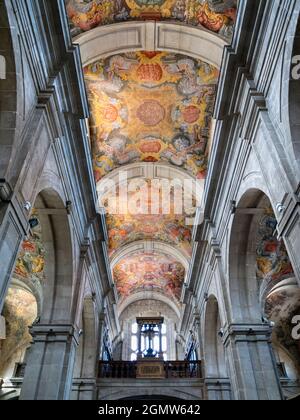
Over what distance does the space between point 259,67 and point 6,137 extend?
181 inches

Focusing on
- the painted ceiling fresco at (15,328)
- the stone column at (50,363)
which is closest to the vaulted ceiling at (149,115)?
the painted ceiling fresco at (15,328)

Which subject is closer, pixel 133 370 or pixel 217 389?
pixel 217 389

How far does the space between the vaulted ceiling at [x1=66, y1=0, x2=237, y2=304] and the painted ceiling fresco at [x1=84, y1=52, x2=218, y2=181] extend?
1.1 inches

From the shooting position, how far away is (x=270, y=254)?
1155cm

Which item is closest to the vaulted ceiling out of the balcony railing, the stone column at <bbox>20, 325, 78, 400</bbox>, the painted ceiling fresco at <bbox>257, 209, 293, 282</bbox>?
the painted ceiling fresco at <bbox>257, 209, 293, 282</bbox>

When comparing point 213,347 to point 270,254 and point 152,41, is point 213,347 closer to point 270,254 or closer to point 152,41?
point 270,254

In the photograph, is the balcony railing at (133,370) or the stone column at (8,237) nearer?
the stone column at (8,237)

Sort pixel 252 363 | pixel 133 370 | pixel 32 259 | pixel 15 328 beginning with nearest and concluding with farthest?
pixel 252 363 → pixel 32 259 → pixel 133 370 → pixel 15 328

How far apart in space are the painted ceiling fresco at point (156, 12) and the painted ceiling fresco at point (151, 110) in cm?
115

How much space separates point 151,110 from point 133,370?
930 centimetres

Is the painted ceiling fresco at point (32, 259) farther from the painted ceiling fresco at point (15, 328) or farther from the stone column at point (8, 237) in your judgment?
the stone column at point (8, 237)

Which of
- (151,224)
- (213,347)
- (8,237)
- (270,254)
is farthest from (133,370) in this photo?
(8,237)

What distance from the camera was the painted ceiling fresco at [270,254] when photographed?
10.9 metres
